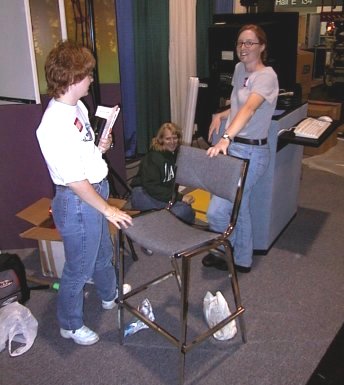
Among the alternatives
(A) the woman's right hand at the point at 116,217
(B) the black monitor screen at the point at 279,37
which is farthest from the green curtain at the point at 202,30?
(A) the woman's right hand at the point at 116,217

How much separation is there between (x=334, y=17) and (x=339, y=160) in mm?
3058

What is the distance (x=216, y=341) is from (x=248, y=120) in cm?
103

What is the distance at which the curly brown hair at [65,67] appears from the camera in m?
1.49

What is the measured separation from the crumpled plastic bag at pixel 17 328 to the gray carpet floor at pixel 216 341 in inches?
1.4

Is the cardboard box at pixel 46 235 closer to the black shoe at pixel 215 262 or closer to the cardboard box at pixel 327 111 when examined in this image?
the black shoe at pixel 215 262

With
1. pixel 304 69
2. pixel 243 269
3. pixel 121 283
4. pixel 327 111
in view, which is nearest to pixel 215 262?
pixel 243 269

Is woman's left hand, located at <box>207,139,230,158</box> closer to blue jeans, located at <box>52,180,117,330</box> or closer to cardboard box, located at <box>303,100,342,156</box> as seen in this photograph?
blue jeans, located at <box>52,180,117,330</box>

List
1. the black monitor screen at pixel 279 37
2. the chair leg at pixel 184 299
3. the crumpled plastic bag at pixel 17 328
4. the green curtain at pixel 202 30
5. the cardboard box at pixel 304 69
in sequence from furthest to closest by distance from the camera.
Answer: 1. the cardboard box at pixel 304 69
2. the green curtain at pixel 202 30
3. the black monitor screen at pixel 279 37
4. the crumpled plastic bag at pixel 17 328
5. the chair leg at pixel 184 299

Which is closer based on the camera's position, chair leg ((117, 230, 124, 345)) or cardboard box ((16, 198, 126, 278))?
chair leg ((117, 230, 124, 345))

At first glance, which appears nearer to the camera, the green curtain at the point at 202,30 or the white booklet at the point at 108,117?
the white booklet at the point at 108,117

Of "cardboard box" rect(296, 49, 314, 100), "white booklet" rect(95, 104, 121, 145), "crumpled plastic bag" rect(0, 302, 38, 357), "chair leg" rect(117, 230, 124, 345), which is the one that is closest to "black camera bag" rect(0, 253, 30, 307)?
"crumpled plastic bag" rect(0, 302, 38, 357)

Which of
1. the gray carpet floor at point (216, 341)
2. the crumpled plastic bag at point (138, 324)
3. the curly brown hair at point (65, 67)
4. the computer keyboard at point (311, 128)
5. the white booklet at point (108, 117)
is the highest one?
the curly brown hair at point (65, 67)

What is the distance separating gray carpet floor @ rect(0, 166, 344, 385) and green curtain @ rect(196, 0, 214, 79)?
9.03 feet

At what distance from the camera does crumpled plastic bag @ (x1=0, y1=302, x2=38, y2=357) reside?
1840 mm
